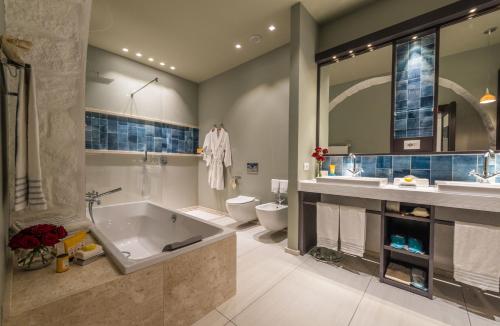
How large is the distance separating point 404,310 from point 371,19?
9.41 ft

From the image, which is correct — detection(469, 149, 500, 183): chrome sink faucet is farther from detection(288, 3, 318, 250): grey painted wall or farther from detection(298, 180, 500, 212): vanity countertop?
detection(288, 3, 318, 250): grey painted wall

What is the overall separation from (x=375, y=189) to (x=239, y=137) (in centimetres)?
254

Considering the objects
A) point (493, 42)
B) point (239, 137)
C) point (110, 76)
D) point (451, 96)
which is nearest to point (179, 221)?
point (239, 137)

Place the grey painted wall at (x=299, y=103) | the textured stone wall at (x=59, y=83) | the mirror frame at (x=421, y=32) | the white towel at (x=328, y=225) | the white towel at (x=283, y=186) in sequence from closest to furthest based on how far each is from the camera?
the textured stone wall at (x=59, y=83), the mirror frame at (x=421, y=32), the white towel at (x=328, y=225), the grey painted wall at (x=299, y=103), the white towel at (x=283, y=186)

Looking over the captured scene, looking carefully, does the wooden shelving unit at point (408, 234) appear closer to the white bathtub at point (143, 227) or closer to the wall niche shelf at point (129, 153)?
the white bathtub at point (143, 227)

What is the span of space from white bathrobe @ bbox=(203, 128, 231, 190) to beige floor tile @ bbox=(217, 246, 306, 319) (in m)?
1.83

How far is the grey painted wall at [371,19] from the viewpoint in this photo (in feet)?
6.65

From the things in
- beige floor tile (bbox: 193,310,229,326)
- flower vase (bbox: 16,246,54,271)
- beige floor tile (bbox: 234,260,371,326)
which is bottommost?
beige floor tile (bbox: 193,310,229,326)

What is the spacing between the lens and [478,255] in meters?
1.50

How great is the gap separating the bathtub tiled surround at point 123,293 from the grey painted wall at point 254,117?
6.65 feet

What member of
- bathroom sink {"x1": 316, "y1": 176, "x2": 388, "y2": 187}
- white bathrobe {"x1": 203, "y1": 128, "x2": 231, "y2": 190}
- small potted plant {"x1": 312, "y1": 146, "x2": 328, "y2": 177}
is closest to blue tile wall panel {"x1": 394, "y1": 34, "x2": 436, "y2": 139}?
bathroom sink {"x1": 316, "y1": 176, "x2": 388, "y2": 187}

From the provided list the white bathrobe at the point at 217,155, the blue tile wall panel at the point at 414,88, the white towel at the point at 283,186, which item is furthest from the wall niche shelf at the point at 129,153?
the blue tile wall panel at the point at 414,88

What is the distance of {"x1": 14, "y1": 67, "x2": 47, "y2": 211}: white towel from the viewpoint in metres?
1.10

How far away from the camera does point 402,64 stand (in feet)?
7.07
